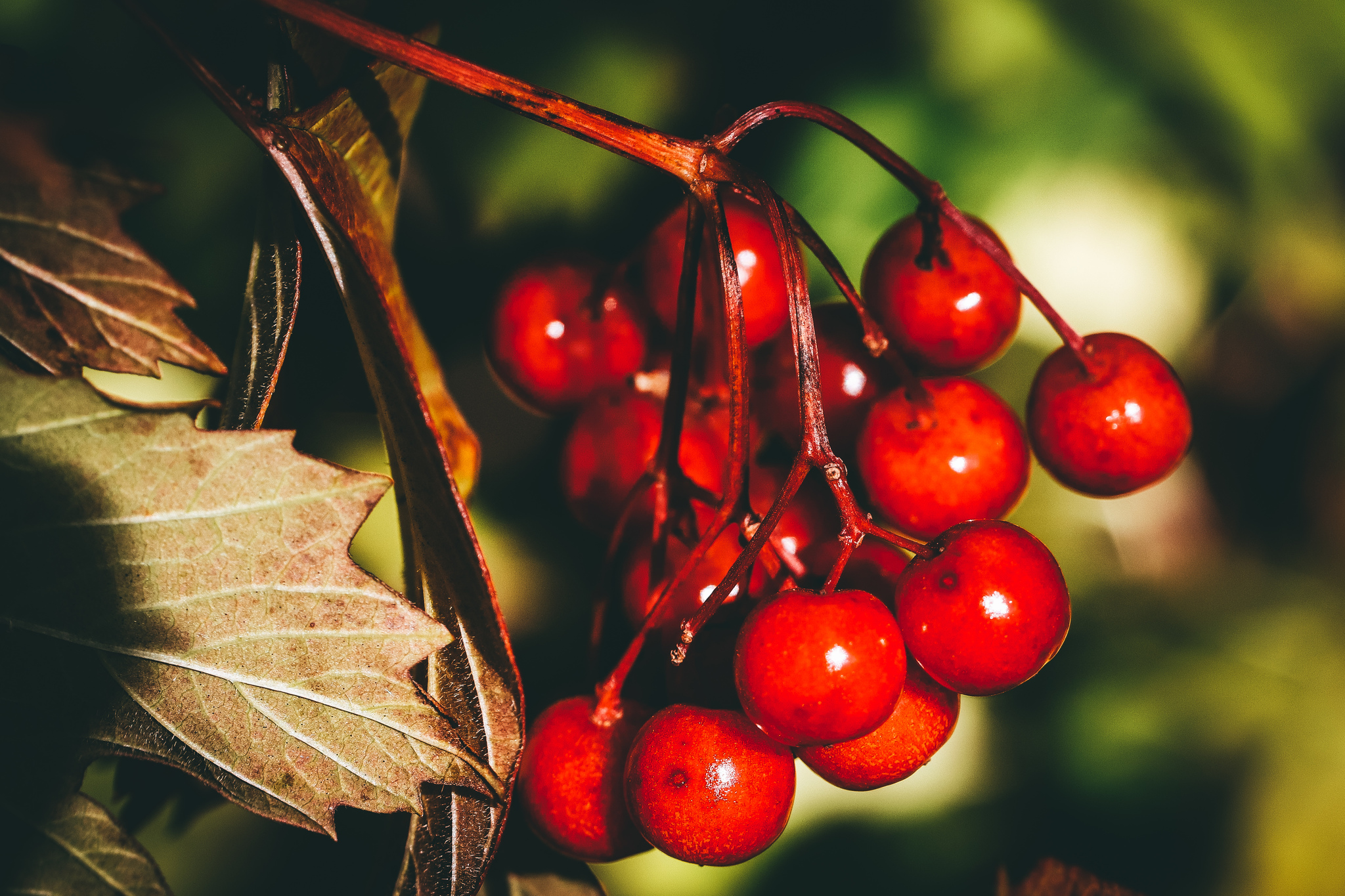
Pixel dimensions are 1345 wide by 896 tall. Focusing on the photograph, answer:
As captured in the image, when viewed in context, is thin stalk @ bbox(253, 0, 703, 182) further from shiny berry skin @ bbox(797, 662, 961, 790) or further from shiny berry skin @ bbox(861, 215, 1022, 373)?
shiny berry skin @ bbox(797, 662, 961, 790)

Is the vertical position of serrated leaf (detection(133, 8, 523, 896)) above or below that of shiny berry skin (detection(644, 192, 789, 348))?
below

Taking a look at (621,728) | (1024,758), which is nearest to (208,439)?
(621,728)

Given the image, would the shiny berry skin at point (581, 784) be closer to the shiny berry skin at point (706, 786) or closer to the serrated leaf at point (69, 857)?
the shiny berry skin at point (706, 786)

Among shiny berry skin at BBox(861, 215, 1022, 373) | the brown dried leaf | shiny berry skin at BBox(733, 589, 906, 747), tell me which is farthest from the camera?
the brown dried leaf

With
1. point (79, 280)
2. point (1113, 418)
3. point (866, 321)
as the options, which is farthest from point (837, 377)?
point (79, 280)

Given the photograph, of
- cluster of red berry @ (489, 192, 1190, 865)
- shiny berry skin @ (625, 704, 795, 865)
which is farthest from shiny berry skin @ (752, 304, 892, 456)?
shiny berry skin @ (625, 704, 795, 865)

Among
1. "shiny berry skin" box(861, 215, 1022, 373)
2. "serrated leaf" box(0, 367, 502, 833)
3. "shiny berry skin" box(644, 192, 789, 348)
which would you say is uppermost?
"shiny berry skin" box(861, 215, 1022, 373)

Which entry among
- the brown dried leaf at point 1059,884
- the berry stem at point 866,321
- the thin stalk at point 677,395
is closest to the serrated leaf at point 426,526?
the thin stalk at point 677,395
